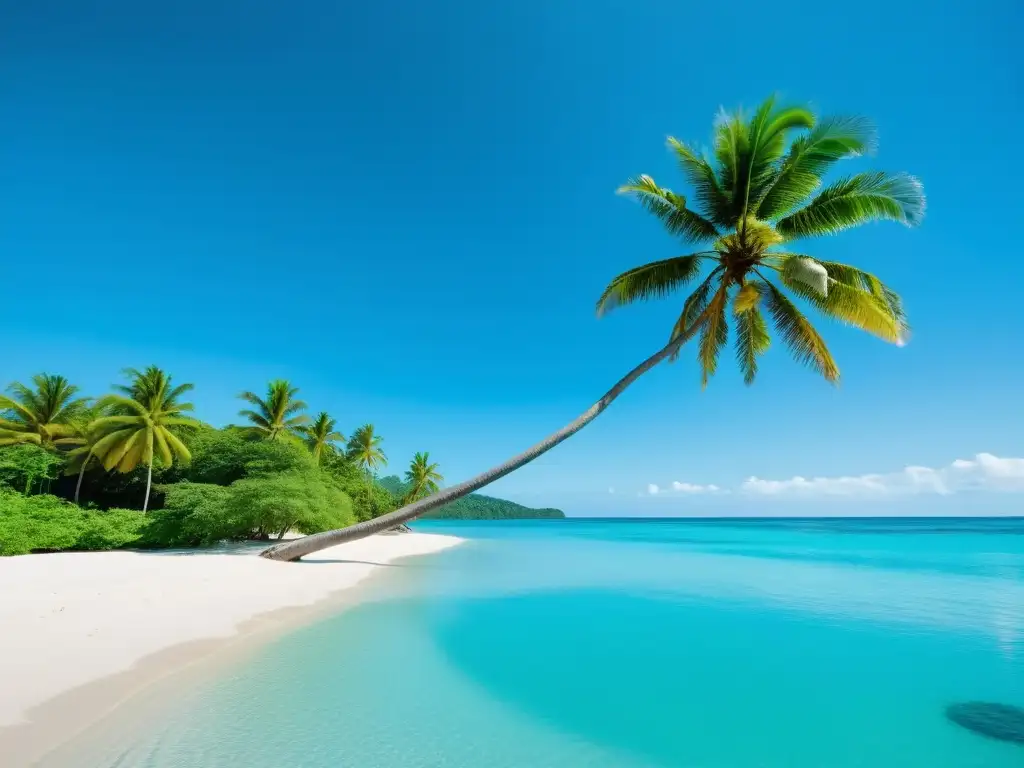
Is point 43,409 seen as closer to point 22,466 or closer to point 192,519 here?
point 22,466

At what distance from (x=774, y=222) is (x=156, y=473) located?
1134 inches

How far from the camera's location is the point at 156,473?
24359mm

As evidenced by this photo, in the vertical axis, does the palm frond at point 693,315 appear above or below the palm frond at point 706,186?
below

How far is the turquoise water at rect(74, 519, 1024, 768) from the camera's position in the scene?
430cm

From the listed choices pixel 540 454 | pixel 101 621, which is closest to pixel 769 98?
pixel 540 454

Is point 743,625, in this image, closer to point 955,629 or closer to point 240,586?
point 955,629

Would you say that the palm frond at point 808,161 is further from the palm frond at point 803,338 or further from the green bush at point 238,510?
the green bush at point 238,510

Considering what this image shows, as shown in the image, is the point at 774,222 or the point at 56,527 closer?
the point at 774,222

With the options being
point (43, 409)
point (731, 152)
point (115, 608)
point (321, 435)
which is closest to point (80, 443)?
point (43, 409)

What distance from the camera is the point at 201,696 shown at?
499cm

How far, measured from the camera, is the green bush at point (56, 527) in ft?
44.7

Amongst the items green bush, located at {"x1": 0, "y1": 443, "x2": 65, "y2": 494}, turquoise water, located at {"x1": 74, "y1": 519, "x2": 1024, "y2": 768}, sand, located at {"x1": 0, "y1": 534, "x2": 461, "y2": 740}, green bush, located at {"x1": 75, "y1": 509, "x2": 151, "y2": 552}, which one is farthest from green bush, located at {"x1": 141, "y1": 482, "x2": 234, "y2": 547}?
green bush, located at {"x1": 0, "y1": 443, "x2": 65, "y2": 494}

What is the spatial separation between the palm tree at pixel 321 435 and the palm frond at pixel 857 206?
29142 mm

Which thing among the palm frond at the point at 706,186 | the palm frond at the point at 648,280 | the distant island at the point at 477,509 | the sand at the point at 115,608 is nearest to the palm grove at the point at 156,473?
the sand at the point at 115,608
